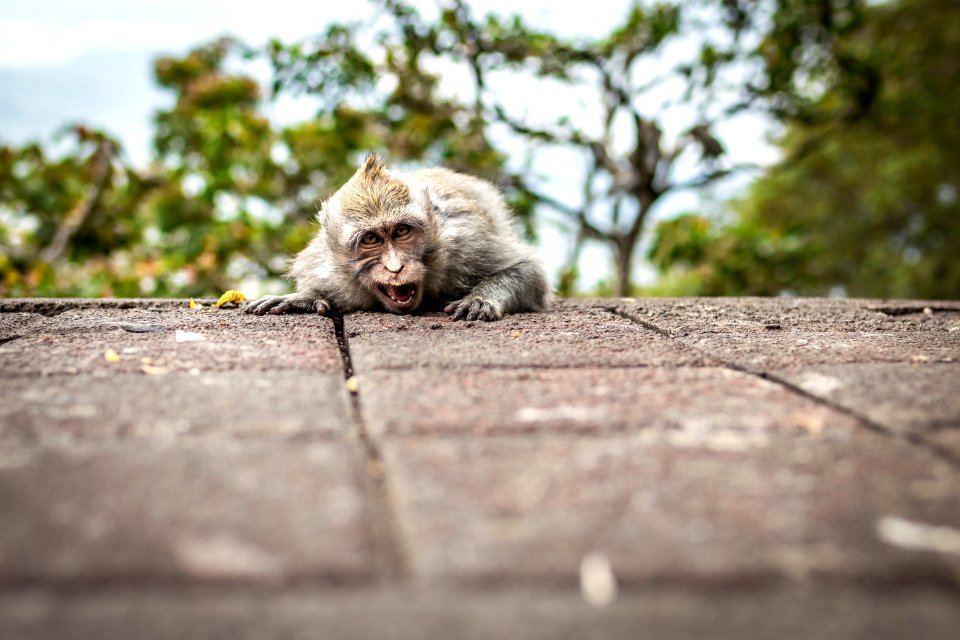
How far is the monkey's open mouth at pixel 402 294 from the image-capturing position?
379 centimetres

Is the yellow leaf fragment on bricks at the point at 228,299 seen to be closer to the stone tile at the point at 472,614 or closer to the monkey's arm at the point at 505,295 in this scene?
the monkey's arm at the point at 505,295

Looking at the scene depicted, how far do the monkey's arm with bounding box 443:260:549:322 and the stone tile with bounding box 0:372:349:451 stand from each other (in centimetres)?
137

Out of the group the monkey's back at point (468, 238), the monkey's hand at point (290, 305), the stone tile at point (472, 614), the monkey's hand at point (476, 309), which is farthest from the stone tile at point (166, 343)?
the stone tile at point (472, 614)

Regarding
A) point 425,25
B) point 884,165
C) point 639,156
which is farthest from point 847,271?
point 425,25

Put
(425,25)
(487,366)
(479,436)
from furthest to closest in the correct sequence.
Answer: (425,25) < (487,366) < (479,436)

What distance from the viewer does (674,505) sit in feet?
4.99

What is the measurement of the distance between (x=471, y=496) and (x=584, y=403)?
2.27 feet

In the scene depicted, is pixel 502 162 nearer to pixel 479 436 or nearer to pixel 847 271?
pixel 479 436

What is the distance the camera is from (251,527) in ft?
4.65

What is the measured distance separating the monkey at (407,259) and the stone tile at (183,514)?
81.3 inches

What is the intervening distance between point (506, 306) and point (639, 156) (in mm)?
4333

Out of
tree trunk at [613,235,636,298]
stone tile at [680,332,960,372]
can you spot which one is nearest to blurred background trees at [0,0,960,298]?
tree trunk at [613,235,636,298]

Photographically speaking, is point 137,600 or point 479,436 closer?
point 137,600

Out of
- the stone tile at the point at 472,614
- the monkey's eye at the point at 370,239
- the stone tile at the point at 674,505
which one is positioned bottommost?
the stone tile at the point at 472,614
